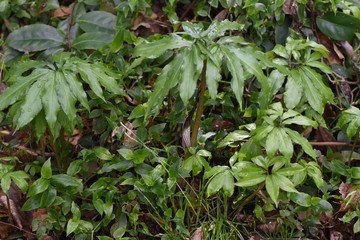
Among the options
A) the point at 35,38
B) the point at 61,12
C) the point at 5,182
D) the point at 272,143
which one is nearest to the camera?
the point at 272,143

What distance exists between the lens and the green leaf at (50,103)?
81.1 inches

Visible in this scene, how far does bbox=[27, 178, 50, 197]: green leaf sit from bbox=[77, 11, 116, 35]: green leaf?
121 centimetres

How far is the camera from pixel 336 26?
9.86 feet

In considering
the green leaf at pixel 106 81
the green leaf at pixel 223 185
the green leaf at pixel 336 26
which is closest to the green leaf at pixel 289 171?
the green leaf at pixel 223 185

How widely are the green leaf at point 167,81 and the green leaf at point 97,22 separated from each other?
4.13 feet

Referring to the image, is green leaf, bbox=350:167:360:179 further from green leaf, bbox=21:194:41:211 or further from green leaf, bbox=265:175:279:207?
green leaf, bbox=21:194:41:211

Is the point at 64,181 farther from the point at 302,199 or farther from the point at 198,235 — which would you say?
the point at 302,199

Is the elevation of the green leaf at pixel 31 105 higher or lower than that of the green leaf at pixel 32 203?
higher

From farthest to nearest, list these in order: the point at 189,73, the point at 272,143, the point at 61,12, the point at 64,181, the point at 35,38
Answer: the point at 61,12
the point at 35,38
the point at 64,181
the point at 272,143
the point at 189,73

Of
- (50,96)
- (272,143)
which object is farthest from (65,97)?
(272,143)

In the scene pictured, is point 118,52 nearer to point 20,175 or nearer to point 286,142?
point 20,175

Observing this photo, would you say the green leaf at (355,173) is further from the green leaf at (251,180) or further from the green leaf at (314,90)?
the green leaf at (251,180)

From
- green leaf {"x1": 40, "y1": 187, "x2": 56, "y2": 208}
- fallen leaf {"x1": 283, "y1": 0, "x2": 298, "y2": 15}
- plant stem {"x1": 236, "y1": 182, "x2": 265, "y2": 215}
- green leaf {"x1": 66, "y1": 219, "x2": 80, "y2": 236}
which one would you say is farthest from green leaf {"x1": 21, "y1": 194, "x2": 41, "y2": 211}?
fallen leaf {"x1": 283, "y1": 0, "x2": 298, "y2": 15}

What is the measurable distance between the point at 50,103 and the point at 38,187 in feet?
1.29
